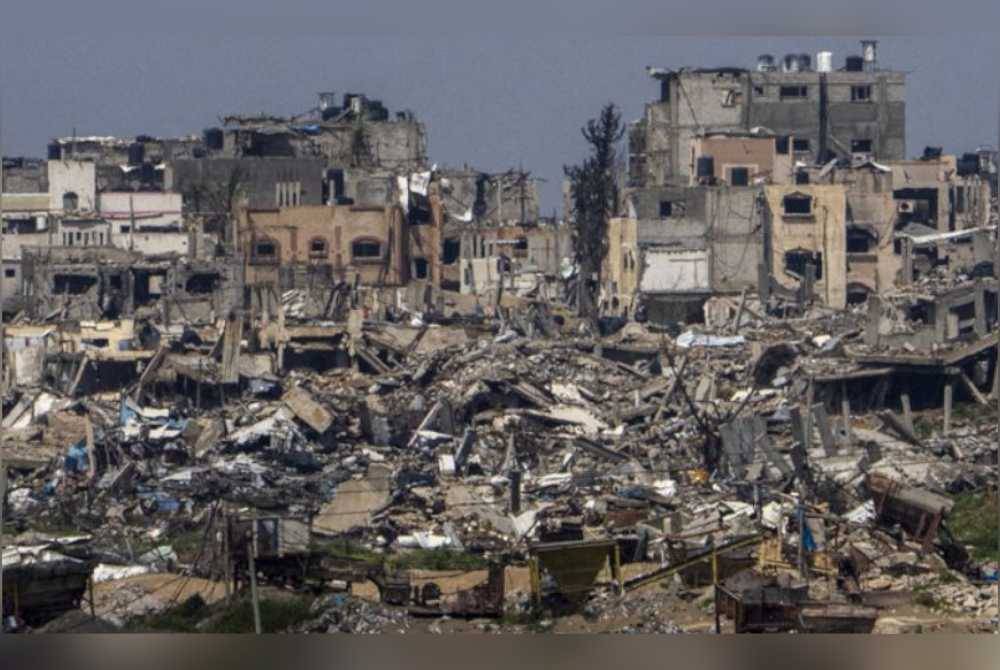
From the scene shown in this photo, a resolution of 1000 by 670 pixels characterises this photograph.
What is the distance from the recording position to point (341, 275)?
10258 millimetres

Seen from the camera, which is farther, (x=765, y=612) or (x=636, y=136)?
(x=636, y=136)

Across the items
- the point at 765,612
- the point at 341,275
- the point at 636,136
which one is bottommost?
the point at 765,612

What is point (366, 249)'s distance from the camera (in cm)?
1114

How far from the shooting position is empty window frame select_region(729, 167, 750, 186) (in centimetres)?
1367

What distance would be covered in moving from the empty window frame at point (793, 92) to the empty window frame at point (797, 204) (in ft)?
7.07

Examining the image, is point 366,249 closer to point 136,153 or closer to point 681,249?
point 681,249

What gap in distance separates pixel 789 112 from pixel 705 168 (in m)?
1.51

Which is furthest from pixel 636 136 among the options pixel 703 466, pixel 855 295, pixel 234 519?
pixel 234 519

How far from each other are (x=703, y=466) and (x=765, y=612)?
2334 millimetres

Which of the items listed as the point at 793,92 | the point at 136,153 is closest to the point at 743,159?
the point at 793,92

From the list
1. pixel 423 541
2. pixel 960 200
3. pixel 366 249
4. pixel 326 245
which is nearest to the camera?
pixel 423 541

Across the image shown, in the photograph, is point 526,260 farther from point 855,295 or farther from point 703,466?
point 703,466

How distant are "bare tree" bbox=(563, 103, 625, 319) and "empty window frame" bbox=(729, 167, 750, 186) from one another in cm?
229

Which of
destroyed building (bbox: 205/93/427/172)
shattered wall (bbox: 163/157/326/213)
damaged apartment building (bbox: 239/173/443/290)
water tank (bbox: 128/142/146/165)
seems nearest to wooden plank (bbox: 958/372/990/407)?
destroyed building (bbox: 205/93/427/172)
